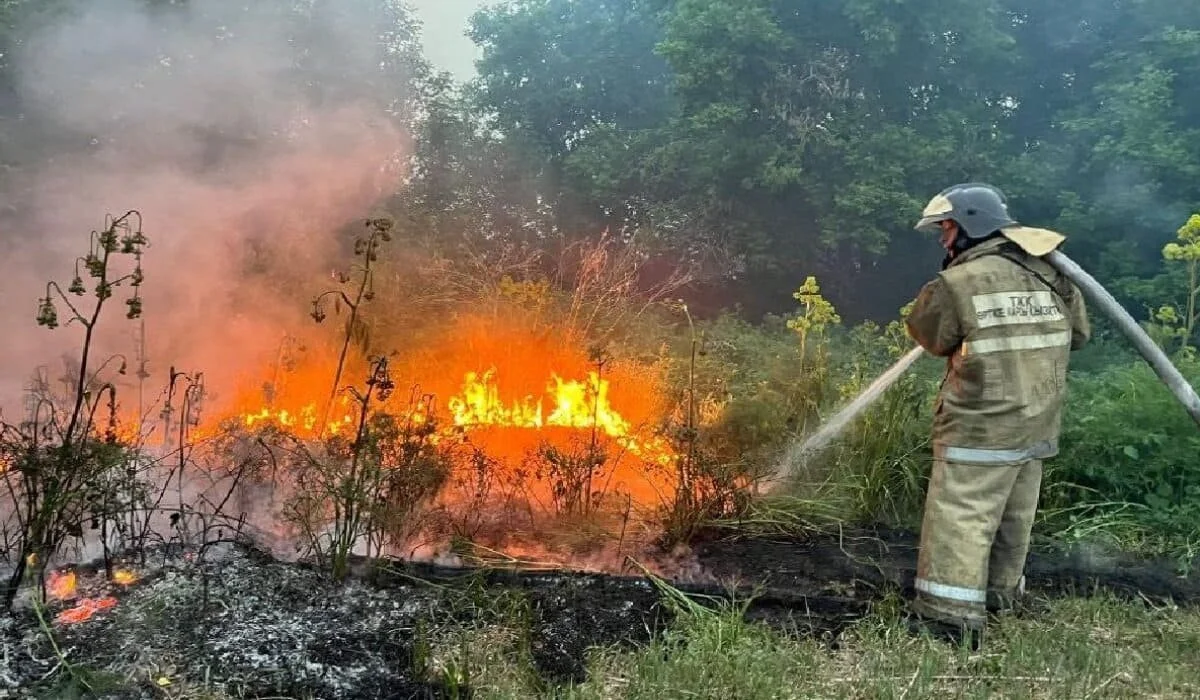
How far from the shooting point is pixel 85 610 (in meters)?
3.50

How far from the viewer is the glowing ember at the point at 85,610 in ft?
11.2

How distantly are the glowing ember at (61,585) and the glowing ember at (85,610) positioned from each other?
13 cm

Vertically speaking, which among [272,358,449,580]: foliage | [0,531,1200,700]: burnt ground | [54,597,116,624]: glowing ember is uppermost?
[272,358,449,580]: foliage

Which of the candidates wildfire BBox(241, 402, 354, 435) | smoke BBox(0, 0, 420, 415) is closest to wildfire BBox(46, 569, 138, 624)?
wildfire BBox(241, 402, 354, 435)

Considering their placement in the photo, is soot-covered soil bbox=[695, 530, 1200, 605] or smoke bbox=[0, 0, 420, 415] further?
smoke bbox=[0, 0, 420, 415]

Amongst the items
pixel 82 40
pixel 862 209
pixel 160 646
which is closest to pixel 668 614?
pixel 160 646

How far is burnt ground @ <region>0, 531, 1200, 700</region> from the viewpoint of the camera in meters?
3.07

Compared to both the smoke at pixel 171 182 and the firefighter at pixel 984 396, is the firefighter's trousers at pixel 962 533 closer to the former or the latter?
the firefighter at pixel 984 396

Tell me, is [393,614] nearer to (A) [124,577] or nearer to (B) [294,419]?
(A) [124,577]

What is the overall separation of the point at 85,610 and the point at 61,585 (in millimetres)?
385

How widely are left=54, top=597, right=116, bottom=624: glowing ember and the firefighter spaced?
3474mm

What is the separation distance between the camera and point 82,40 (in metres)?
8.25

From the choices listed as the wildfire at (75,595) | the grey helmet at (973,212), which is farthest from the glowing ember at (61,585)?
the grey helmet at (973,212)

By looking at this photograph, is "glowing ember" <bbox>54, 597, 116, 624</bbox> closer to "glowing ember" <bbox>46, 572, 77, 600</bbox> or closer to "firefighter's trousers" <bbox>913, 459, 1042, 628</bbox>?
"glowing ember" <bbox>46, 572, 77, 600</bbox>
